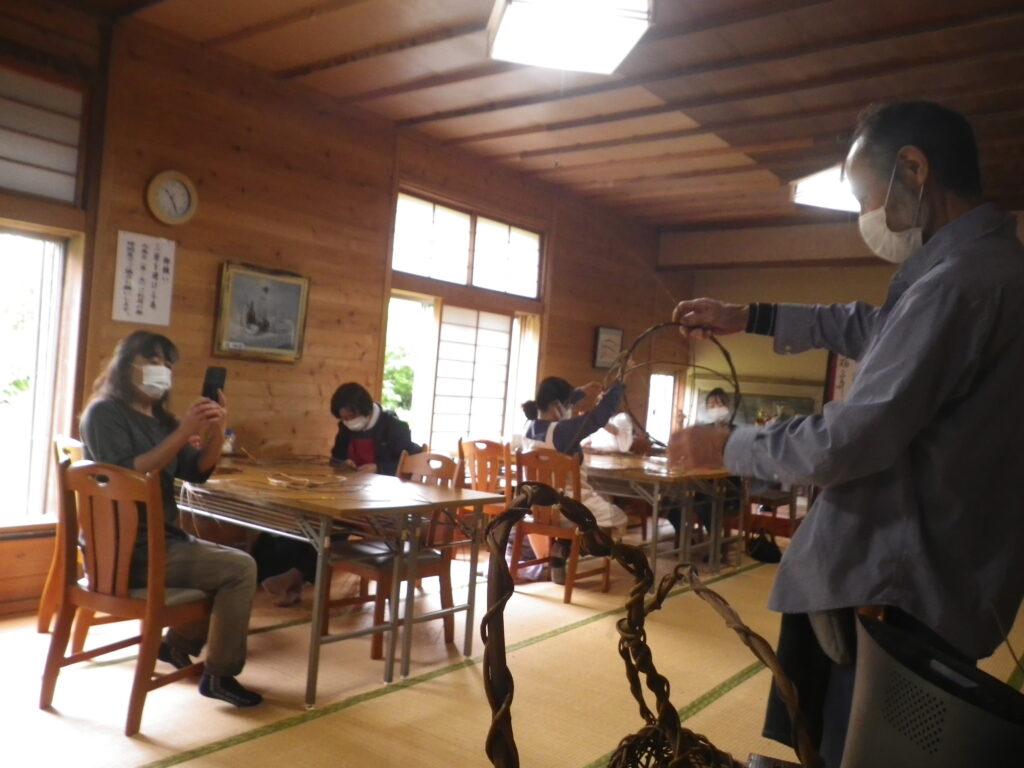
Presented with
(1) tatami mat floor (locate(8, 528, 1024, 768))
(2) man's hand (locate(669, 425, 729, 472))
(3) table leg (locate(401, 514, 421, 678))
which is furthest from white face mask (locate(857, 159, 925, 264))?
(3) table leg (locate(401, 514, 421, 678))

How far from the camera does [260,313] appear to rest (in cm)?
436

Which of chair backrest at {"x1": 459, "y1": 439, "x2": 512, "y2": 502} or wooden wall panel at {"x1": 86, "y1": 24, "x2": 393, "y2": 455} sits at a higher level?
wooden wall panel at {"x1": 86, "y1": 24, "x2": 393, "y2": 455}

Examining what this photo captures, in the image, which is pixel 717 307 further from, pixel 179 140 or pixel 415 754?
pixel 179 140

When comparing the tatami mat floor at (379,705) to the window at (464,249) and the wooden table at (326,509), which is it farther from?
the window at (464,249)

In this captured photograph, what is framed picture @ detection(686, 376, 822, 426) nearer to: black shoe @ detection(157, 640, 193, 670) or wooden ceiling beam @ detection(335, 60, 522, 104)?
wooden ceiling beam @ detection(335, 60, 522, 104)

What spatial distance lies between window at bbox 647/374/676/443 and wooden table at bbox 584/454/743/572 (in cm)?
271

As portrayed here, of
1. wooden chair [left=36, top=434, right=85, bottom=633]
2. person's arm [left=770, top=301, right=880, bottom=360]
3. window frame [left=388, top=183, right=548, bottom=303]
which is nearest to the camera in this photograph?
person's arm [left=770, top=301, right=880, bottom=360]

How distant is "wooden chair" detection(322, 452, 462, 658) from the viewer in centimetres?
304

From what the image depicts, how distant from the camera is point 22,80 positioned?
11.2 ft

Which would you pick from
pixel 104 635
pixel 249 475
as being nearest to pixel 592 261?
pixel 249 475

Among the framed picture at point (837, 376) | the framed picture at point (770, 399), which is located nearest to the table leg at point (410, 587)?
the framed picture at point (770, 399)

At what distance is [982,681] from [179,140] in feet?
13.4

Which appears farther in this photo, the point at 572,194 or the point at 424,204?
the point at 572,194

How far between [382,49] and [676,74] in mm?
1433
